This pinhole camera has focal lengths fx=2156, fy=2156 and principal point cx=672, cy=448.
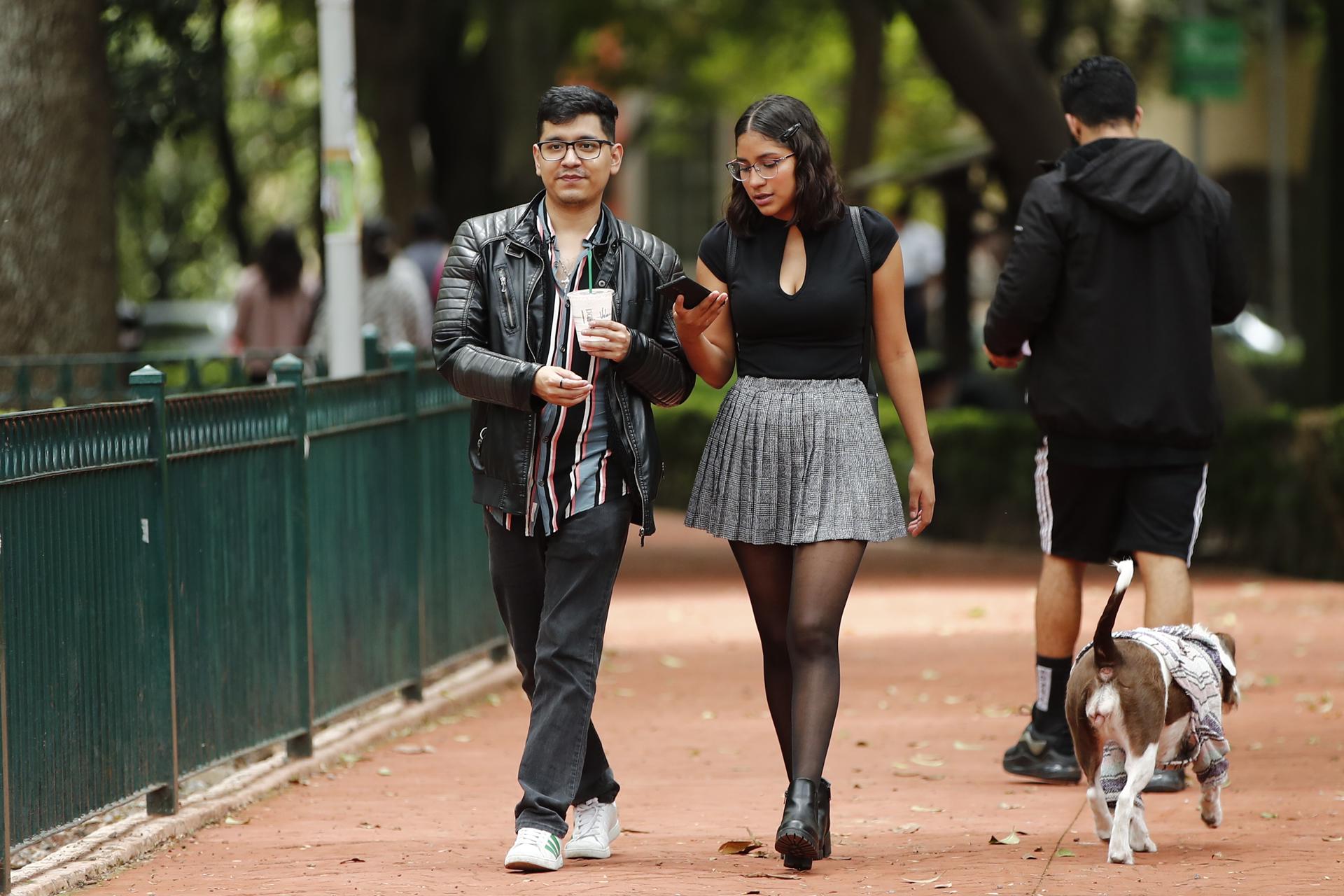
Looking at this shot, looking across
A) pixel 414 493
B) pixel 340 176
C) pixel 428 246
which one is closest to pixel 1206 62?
pixel 428 246

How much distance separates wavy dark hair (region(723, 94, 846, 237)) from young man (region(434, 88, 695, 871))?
0.40 metres

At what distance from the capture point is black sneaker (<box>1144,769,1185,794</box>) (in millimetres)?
7090

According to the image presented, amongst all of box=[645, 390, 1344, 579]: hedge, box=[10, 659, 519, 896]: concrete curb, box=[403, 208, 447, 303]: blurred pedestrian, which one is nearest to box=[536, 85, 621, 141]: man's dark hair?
box=[10, 659, 519, 896]: concrete curb

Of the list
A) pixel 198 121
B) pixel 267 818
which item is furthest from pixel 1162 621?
pixel 198 121

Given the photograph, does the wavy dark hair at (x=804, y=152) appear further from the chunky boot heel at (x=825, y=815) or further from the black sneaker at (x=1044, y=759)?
the black sneaker at (x=1044, y=759)

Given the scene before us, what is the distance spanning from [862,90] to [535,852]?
17.4 meters

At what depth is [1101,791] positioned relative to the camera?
5.98 m

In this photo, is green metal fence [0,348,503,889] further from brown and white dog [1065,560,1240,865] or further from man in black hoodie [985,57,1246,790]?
brown and white dog [1065,560,1240,865]

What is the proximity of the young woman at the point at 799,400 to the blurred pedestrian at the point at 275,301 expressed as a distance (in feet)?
27.4

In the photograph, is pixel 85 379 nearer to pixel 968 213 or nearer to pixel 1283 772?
pixel 1283 772

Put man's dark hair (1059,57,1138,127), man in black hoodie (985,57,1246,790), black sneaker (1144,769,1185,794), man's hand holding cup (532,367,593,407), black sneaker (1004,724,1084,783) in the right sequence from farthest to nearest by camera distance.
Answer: black sneaker (1004,724,1084,783)
black sneaker (1144,769,1185,794)
man's dark hair (1059,57,1138,127)
man in black hoodie (985,57,1246,790)
man's hand holding cup (532,367,593,407)

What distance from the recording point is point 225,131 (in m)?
19.6

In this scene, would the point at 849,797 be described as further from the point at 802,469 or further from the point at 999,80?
the point at 999,80

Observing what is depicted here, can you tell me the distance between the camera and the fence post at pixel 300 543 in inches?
303
